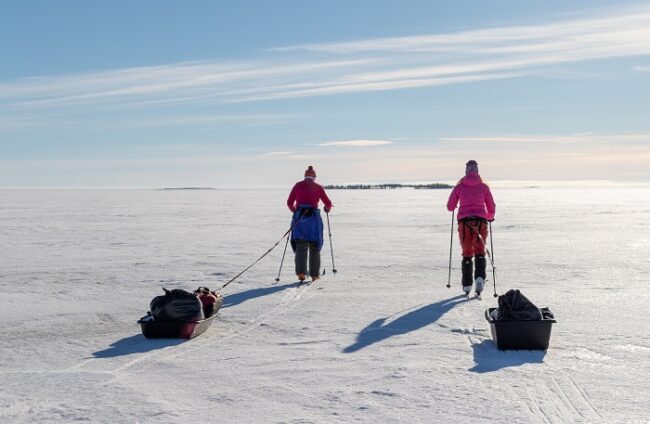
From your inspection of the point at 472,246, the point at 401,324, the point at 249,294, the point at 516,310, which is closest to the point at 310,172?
the point at 249,294

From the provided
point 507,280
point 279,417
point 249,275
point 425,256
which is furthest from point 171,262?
point 279,417

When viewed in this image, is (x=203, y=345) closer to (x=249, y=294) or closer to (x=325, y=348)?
(x=325, y=348)

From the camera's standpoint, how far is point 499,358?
5.87 metres

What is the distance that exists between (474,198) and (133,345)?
5008mm

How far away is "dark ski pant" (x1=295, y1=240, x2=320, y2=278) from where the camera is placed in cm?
1082

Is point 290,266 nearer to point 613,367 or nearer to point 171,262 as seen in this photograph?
point 171,262

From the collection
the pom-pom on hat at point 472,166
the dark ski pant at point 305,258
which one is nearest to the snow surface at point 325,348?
the dark ski pant at point 305,258

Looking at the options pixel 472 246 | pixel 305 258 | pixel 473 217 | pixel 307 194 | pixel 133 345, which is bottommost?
pixel 133 345

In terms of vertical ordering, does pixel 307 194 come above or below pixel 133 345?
above

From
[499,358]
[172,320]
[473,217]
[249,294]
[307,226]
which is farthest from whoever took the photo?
[307,226]

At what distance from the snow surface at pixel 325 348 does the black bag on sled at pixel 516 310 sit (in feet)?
0.98

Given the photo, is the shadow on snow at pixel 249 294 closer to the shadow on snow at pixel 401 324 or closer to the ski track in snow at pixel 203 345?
the ski track in snow at pixel 203 345

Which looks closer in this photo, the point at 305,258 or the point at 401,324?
the point at 401,324

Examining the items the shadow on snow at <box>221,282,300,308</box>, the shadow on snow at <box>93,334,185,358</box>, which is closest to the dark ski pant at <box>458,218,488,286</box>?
the shadow on snow at <box>221,282,300,308</box>
